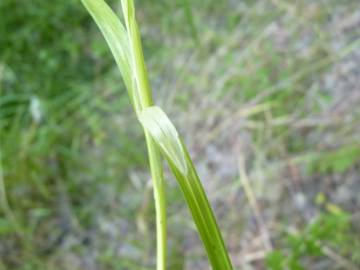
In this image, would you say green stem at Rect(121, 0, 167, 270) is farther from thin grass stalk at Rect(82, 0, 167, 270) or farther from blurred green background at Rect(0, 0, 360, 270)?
blurred green background at Rect(0, 0, 360, 270)

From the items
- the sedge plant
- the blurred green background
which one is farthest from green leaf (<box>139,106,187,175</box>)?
the blurred green background

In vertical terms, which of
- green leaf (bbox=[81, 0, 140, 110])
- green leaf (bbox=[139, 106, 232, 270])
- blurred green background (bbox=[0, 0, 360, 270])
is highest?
blurred green background (bbox=[0, 0, 360, 270])

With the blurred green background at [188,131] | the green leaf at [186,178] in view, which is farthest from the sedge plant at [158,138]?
the blurred green background at [188,131]

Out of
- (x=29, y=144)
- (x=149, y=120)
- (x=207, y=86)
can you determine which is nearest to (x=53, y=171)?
(x=29, y=144)

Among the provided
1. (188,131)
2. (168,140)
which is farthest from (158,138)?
(188,131)

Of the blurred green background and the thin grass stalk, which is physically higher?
the blurred green background

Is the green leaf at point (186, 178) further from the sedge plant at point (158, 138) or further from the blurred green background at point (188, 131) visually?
the blurred green background at point (188, 131)

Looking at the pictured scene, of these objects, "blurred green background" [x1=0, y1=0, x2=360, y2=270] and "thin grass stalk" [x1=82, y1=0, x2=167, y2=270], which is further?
"blurred green background" [x1=0, y1=0, x2=360, y2=270]
